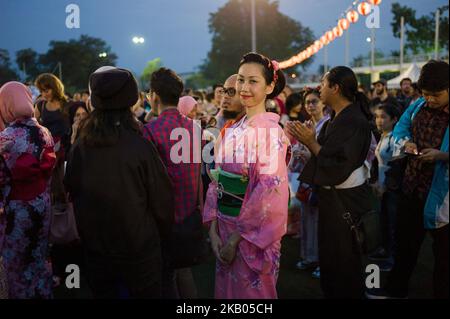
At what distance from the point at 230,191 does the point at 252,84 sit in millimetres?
592

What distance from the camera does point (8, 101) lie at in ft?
8.64

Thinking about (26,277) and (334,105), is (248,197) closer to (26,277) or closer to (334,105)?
(334,105)

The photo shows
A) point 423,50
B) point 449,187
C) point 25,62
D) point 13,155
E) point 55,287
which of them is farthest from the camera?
point 423,50

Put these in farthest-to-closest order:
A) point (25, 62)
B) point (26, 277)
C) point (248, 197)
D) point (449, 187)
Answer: point (25, 62), point (26, 277), point (449, 187), point (248, 197)

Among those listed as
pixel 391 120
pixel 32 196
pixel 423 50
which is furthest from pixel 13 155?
pixel 423 50

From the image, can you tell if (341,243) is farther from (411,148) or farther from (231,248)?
(231,248)

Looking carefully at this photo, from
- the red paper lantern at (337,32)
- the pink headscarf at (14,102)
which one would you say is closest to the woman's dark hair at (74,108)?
the pink headscarf at (14,102)

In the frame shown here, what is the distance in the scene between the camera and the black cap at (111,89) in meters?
1.80

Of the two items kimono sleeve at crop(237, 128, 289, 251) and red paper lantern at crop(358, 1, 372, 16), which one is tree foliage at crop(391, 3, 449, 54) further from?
kimono sleeve at crop(237, 128, 289, 251)

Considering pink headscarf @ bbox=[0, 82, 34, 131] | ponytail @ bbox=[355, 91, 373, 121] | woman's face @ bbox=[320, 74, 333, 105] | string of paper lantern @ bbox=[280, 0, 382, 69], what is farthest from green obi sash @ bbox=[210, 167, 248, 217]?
string of paper lantern @ bbox=[280, 0, 382, 69]

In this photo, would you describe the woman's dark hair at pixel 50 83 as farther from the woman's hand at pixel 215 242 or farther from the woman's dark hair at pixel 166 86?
the woman's hand at pixel 215 242

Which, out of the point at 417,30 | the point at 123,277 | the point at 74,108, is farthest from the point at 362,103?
the point at 417,30

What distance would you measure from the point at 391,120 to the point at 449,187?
5.83 feet

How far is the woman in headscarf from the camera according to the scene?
8.50 feet
